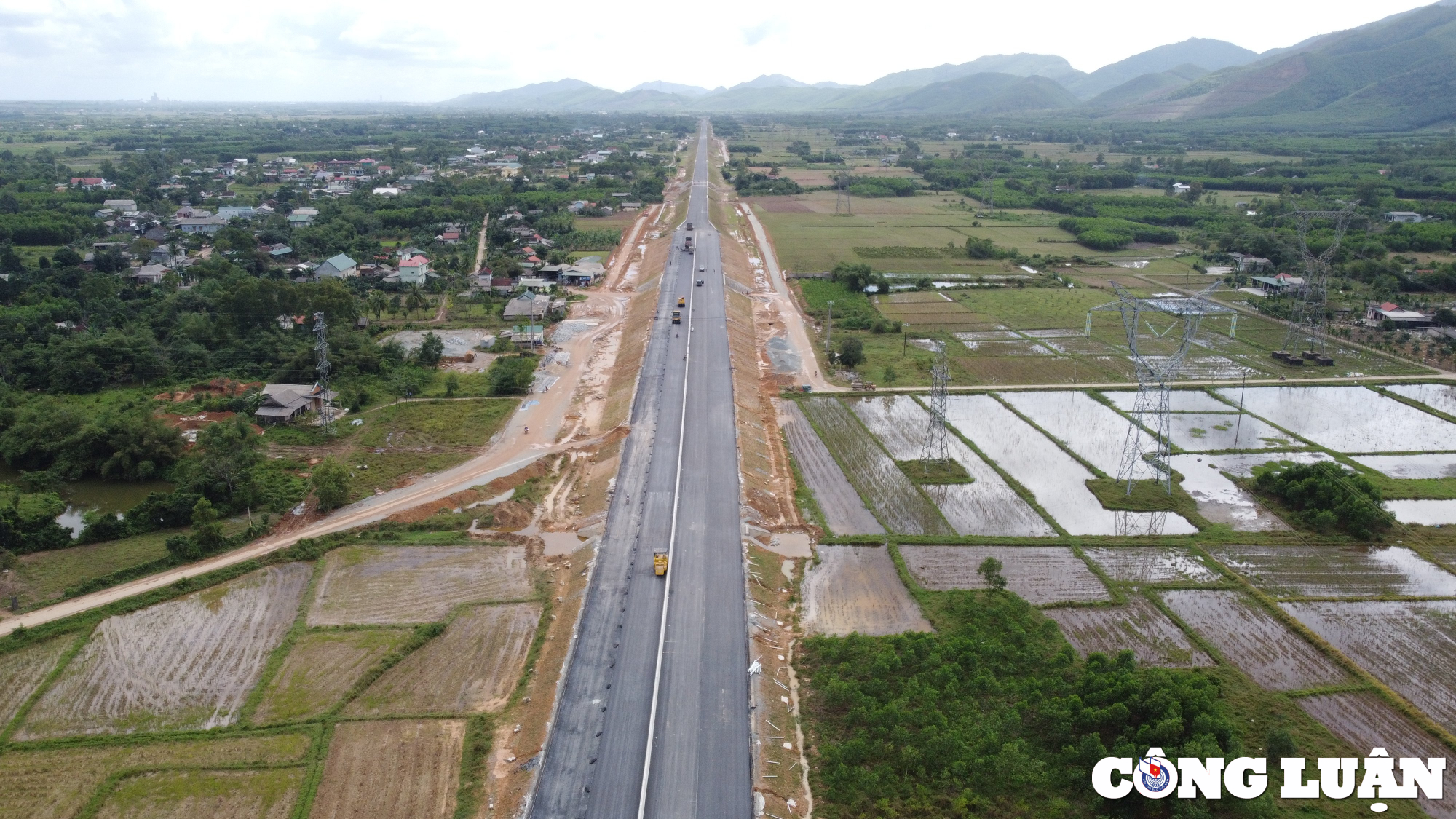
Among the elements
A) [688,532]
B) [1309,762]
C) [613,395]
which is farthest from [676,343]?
[1309,762]

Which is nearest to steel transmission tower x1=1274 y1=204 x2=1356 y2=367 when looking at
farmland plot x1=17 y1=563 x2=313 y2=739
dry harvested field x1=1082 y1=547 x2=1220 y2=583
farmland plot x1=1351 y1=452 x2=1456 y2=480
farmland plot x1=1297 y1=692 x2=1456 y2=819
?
farmland plot x1=1351 y1=452 x2=1456 y2=480

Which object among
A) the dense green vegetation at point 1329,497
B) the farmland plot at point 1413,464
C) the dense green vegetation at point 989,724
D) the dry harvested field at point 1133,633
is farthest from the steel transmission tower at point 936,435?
the farmland plot at point 1413,464

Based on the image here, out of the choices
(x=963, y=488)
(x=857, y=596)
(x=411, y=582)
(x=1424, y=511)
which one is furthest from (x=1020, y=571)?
(x=411, y=582)

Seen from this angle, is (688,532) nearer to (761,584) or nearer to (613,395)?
(761,584)

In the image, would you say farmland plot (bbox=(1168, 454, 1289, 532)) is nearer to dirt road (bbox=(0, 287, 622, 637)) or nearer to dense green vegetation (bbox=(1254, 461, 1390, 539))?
dense green vegetation (bbox=(1254, 461, 1390, 539))

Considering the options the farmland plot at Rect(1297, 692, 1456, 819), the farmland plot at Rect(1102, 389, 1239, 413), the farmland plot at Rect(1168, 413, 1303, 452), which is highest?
the farmland plot at Rect(1102, 389, 1239, 413)

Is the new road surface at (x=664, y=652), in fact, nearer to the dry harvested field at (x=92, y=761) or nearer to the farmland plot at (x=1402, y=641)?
the dry harvested field at (x=92, y=761)
